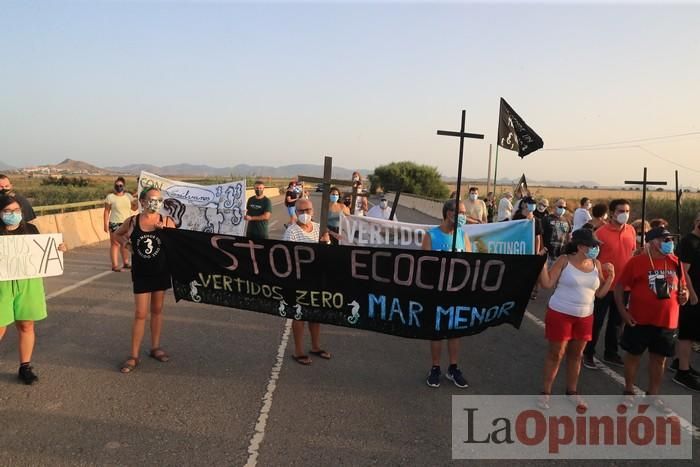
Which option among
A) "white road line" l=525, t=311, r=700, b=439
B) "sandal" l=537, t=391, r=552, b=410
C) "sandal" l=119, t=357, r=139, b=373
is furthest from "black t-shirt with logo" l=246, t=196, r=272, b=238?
"sandal" l=537, t=391, r=552, b=410

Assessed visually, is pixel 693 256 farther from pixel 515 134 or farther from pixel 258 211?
pixel 258 211

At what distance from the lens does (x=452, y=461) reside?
12.4ft

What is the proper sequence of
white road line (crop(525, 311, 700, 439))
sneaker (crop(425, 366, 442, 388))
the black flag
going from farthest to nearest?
the black flag
sneaker (crop(425, 366, 442, 388))
white road line (crop(525, 311, 700, 439))

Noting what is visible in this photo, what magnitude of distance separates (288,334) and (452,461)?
335 cm

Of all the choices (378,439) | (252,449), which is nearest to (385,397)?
(378,439)

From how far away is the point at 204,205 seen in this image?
38.4 feet

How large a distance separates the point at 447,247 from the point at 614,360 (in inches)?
102

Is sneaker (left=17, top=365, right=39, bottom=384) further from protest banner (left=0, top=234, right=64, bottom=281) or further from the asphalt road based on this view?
protest banner (left=0, top=234, right=64, bottom=281)

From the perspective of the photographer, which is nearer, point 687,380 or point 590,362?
point 687,380

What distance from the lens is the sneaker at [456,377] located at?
16.8 feet

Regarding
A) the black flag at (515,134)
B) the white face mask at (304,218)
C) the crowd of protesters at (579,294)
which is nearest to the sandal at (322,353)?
the crowd of protesters at (579,294)

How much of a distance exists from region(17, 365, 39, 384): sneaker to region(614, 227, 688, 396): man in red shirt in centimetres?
562

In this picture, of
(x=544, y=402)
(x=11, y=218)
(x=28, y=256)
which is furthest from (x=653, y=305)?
(x=11, y=218)

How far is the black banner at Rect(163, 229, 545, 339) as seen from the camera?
5125mm
